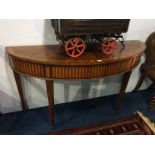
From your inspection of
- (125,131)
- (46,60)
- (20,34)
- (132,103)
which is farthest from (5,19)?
(132,103)

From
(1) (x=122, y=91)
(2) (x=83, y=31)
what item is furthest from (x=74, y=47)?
(1) (x=122, y=91)

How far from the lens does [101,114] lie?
63.4 inches

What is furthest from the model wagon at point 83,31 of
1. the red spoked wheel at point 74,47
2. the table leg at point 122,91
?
the table leg at point 122,91

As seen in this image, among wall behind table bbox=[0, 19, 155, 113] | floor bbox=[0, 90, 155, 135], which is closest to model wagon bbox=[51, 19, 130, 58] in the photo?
wall behind table bbox=[0, 19, 155, 113]

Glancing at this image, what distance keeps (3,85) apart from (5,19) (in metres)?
0.52

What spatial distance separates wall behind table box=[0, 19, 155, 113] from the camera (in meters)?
1.20

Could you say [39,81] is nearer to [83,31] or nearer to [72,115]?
[72,115]

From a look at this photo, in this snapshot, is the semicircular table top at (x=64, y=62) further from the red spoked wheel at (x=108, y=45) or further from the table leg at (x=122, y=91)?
the table leg at (x=122, y=91)

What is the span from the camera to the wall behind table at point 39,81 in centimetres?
120

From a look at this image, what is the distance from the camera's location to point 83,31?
108 centimetres

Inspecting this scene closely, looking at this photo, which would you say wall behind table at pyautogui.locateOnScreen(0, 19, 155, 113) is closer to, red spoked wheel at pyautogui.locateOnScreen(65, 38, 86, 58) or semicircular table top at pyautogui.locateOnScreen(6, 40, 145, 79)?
semicircular table top at pyautogui.locateOnScreen(6, 40, 145, 79)

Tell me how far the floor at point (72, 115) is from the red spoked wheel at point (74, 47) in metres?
0.65

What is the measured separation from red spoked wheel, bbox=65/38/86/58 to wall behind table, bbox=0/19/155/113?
27cm
